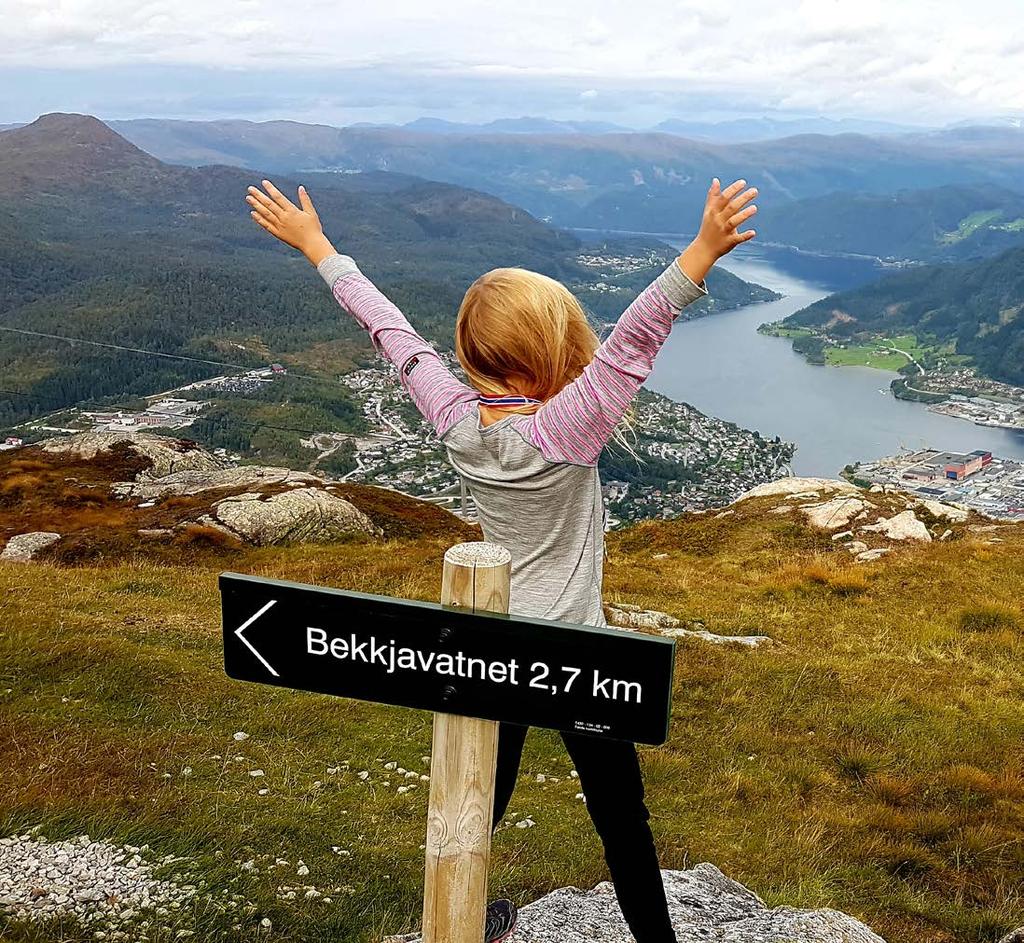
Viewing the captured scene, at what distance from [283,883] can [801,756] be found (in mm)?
4695

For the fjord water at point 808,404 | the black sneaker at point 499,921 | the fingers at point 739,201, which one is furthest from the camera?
the fjord water at point 808,404

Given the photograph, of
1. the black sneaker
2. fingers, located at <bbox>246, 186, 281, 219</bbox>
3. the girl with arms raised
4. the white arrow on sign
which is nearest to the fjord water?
the black sneaker

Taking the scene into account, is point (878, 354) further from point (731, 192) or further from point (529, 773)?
point (731, 192)

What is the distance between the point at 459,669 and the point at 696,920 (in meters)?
2.76

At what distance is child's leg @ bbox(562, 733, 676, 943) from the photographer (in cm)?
305

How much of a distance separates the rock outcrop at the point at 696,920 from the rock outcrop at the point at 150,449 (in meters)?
22.2

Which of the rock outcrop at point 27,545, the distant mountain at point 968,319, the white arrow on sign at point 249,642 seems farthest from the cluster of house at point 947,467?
the distant mountain at point 968,319

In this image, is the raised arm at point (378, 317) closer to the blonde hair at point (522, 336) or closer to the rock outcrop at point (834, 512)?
the blonde hair at point (522, 336)

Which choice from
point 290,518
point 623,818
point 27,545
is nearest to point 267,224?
point 623,818

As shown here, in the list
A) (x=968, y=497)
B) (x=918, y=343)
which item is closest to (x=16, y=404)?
(x=968, y=497)

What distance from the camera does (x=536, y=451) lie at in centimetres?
267

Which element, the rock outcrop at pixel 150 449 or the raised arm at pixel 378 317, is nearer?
the raised arm at pixel 378 317

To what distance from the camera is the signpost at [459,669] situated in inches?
88.6

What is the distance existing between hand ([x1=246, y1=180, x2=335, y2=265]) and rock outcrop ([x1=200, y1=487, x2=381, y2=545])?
15.7 metres
